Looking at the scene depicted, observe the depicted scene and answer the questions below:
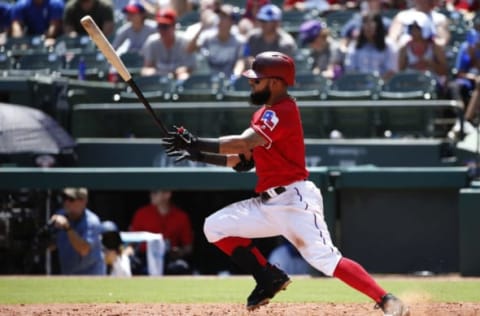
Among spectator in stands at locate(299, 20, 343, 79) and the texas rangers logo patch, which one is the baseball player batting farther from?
spectator in stands at locate(299, 20, 343, 79)

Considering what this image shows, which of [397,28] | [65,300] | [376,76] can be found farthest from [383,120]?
[65,300]

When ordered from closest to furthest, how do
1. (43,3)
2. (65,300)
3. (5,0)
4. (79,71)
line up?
(65,300), (79,71), (43,3), (5,0)

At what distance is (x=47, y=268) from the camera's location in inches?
432

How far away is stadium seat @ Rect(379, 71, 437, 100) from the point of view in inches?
449

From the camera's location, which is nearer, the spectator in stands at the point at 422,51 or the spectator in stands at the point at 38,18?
the spectator in stands at the point at 422,51

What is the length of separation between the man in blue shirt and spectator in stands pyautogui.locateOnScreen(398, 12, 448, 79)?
4958 millimetres

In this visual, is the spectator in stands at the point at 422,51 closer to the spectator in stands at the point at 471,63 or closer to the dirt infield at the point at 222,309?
the spectator in stands at the point at 471,63

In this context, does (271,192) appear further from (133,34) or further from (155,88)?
(133,34)

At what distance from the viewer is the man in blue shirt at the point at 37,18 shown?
1444 cm

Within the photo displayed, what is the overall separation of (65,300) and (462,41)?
6.85m

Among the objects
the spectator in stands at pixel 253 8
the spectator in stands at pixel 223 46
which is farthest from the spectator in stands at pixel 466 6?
the spectator in stands at pixel 223 46

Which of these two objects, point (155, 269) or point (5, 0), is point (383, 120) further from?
point (5, 0)

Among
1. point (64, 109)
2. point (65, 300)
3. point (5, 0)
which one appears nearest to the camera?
point (65, 300)

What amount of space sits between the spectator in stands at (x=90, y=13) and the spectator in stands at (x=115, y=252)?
4208 mm
